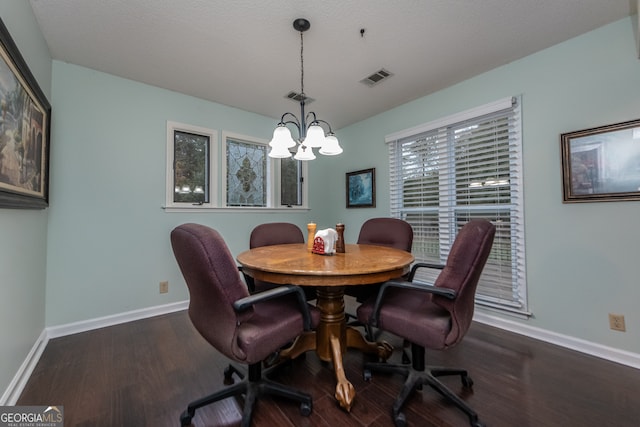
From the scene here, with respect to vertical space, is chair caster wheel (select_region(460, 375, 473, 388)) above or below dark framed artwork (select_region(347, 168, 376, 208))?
below

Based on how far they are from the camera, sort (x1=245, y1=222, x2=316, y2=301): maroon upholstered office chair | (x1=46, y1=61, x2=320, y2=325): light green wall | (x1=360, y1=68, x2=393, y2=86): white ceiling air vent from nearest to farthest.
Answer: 1. (x1=46, y1=61, x2=320, y2=325): light green wall
2. (x1=245, y1=222, x2=316, y2=301): maroon upholstered office chair
3. (x1=360, y1=68, x2=393, y2=86): white ceiling air vent

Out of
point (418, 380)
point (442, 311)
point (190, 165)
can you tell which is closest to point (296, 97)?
point (190, 165)

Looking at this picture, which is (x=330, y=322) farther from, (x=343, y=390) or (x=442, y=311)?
(x=442, y=311)

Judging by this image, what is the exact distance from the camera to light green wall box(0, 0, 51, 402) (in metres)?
1.44

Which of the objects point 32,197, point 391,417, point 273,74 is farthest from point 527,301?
point 32,197

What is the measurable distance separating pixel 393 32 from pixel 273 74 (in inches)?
47.6

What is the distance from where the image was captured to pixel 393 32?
2.05 meters

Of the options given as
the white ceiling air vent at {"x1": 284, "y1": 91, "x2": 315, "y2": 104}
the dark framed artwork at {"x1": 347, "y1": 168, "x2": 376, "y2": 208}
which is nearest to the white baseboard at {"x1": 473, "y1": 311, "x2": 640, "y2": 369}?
the dark framed artwork at {"x1": 347, "y1": 168, "x2": 376, "y2": 208}

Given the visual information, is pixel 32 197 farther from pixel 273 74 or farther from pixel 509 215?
pixel 509 215

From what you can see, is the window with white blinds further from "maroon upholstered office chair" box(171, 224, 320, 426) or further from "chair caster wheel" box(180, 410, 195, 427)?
"chair caster wheel" box(180, 410, 195, 427)

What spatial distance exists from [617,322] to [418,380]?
5.53ft

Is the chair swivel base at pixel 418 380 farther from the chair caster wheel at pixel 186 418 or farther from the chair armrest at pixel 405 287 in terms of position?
the chair caster wheel at pixel 186 418

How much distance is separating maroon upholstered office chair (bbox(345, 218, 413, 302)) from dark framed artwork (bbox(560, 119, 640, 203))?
1.28 m

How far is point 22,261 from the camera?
5.60 feet
